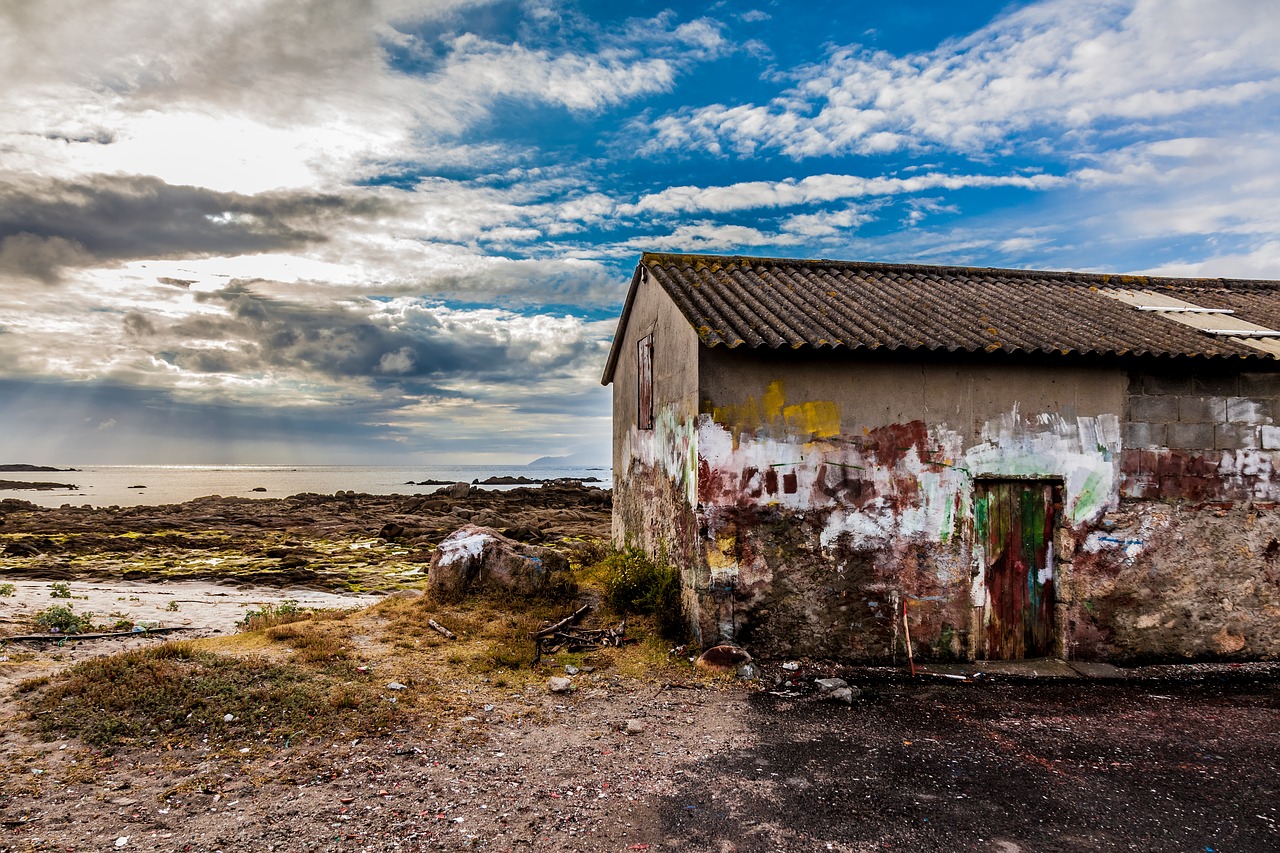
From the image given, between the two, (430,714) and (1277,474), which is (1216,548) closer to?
(1277,474)

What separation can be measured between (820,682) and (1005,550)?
299cm

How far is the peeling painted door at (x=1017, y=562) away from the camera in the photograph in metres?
8.56

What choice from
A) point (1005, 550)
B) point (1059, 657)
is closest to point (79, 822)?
point (1005, 550)

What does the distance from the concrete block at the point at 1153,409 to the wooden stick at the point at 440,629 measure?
8.95m

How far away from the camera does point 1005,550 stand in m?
8.59

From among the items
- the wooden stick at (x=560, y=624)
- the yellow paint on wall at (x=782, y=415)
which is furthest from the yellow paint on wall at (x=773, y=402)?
the wooden stick at (x=560, y=624)

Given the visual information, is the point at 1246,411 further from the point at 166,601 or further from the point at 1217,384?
the point at 166,601

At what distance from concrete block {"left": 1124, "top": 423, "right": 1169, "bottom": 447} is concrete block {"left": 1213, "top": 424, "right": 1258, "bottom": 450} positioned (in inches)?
27.3

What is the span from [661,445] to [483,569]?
3.35 m

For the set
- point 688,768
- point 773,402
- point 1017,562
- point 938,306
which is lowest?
point 688,768

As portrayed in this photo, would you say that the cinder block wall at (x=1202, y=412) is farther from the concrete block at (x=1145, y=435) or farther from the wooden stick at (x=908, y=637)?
the wooden stick at (x=908, y=637)

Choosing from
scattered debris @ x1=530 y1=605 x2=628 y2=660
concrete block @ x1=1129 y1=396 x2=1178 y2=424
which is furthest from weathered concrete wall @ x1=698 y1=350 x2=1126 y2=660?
scattered debris @ x1=530 y1=605 x2=628 y2=660

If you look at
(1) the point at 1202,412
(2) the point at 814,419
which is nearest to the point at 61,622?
(2) the point at 814,419

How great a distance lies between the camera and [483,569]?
10.7 m
